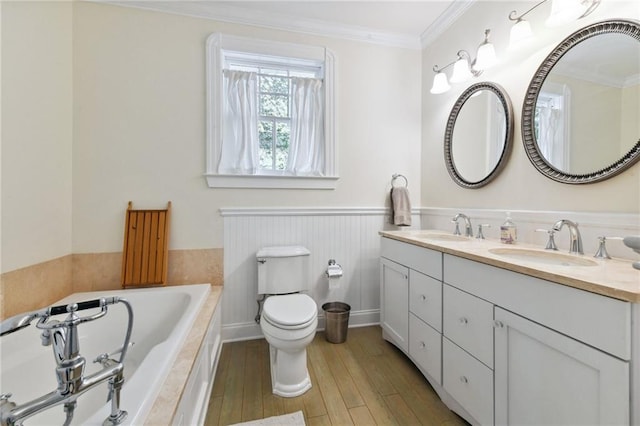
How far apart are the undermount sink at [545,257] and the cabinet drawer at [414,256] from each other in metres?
0.28

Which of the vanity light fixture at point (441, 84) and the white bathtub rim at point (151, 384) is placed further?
the vanity light fixture at point (441, 84)

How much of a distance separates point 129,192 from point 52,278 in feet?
2.25

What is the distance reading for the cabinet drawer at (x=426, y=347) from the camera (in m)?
1.46

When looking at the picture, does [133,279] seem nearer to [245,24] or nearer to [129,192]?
[129,192]

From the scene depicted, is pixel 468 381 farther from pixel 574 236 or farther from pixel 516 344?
pixel 574 236

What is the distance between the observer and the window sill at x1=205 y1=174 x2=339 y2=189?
2.07m

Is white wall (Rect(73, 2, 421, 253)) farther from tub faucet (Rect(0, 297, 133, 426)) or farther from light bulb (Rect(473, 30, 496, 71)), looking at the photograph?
tub faucet (Rect(0, 297, 133, 426))

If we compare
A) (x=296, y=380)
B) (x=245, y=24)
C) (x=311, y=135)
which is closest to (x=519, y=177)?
(x=311, y=135)

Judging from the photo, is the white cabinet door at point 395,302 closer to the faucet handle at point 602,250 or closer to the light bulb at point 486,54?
the faucet handle at point 602,250

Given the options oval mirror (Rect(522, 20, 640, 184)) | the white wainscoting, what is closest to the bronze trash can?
the white wainscoting

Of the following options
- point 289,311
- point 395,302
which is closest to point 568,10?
point 395,302

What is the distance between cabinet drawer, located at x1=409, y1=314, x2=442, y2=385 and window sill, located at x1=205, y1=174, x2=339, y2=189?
1213 mm

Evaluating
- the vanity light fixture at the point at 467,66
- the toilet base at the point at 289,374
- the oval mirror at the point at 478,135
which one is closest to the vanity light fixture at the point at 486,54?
the vanity light fixture at the point at 467,66

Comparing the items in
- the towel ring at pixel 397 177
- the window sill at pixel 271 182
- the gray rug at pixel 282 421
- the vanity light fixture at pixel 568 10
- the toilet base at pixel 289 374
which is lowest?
the gray rug at pixel 282 421
